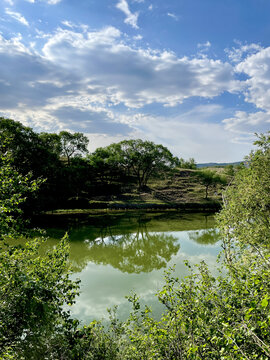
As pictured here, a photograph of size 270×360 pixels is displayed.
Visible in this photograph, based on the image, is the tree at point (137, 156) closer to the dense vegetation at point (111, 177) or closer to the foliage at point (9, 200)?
the dense vegetation at point (111, 177)

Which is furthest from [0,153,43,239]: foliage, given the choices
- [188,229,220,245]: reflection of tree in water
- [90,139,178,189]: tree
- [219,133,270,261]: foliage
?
[90,139,178,189]: tree

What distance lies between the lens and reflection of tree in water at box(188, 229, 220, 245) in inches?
1276

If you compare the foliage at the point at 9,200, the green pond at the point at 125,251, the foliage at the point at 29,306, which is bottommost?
the green pond at the point at 125,251

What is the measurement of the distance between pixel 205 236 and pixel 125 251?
44.4 feet

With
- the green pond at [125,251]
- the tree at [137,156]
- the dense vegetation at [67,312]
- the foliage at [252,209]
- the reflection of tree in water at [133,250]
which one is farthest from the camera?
the tree at [137,156]

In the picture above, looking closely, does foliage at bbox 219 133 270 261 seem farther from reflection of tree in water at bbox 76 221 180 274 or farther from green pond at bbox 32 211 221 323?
reflection of tree in water at bbox 76 221 180 274

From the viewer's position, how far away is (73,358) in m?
6.72

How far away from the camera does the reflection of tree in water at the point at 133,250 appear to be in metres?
23.4

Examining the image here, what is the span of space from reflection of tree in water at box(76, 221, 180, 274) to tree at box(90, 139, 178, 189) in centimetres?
3452

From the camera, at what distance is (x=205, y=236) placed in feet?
115

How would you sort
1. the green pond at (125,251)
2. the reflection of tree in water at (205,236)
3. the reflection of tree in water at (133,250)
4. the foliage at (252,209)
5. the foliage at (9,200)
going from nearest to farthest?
the foliage at (9,200)
the foliage at (252,209)
the green pond at (125,251)
the reflection of tree in water at (133,250)
the reflection of tree in water at (205,236)

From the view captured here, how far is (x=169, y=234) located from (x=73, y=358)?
30516mm

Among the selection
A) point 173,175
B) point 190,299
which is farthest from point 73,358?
→ point 173,175

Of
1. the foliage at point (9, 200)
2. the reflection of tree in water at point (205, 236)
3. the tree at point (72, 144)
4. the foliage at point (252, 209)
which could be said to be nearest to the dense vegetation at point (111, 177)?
the tree at point (72, 144)
